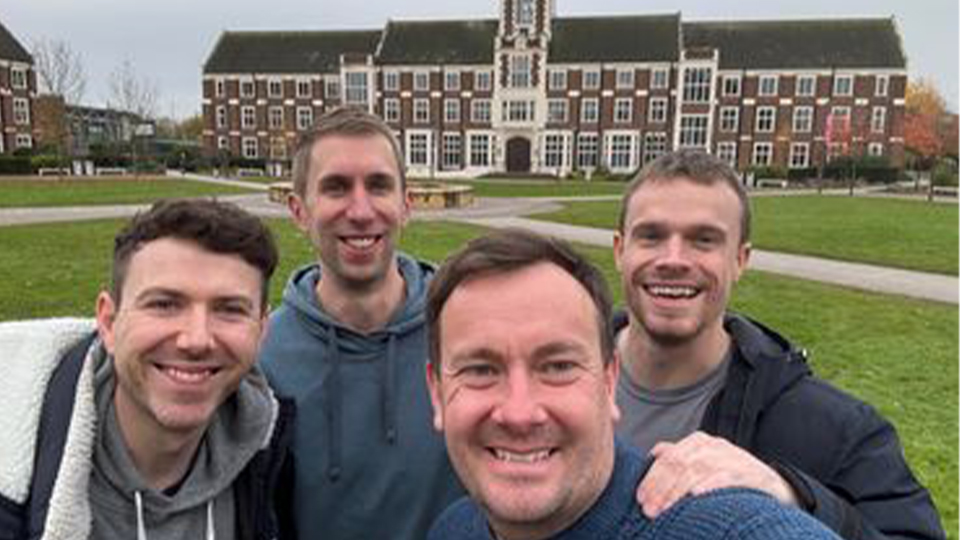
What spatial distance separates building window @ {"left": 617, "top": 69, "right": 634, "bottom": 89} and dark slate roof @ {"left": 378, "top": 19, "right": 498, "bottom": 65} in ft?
36.5

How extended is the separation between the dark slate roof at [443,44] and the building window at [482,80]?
40.1 inches

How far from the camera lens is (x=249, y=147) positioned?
2869 inches

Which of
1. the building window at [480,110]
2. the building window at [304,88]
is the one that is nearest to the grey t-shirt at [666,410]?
the building window at [480,110]

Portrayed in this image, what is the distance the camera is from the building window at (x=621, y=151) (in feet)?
210

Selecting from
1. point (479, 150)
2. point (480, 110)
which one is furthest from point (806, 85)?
point (479, 150)

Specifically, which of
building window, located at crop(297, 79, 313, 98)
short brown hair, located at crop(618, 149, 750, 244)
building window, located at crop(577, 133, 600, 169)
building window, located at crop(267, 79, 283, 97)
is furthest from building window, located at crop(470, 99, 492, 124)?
short brown hair, located at crop(618, 149, 750, 244)

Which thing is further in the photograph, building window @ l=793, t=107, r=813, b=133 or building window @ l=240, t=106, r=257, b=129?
building window @ l=240, t=106, r=257, b=129

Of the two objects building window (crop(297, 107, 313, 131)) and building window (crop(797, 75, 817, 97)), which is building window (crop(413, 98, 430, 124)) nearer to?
building window (crop(297, 107, 313, 131))

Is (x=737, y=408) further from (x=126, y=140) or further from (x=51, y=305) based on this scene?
(x=126, y=140)

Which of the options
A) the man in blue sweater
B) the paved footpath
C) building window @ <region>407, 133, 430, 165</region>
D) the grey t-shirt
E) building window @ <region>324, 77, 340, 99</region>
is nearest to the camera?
the man in blue sweater

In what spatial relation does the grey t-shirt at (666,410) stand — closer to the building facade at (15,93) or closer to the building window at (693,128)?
the building window at (693,128)

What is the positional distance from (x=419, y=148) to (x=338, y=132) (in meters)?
66.8

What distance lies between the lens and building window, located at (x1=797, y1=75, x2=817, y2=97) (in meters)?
61.3

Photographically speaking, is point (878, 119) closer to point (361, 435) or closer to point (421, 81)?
point (421, 81)
